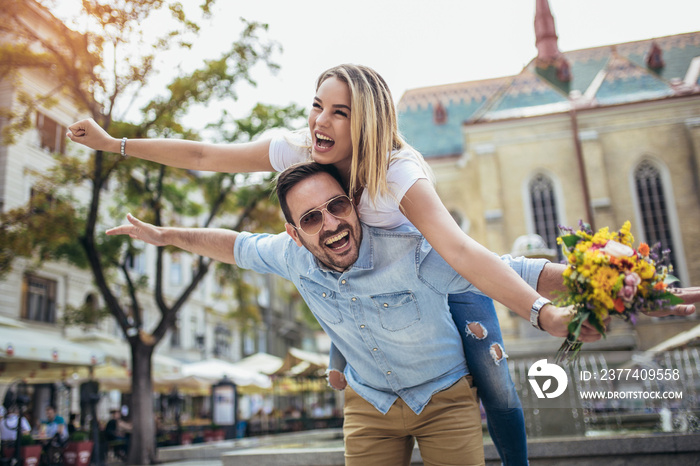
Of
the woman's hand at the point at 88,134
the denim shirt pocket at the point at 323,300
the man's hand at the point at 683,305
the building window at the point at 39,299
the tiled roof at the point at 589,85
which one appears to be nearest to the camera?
the man's hand at the point at 683,305

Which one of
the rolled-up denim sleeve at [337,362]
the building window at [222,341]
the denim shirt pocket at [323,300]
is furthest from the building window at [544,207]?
the denim shirt pocket at [323,300]

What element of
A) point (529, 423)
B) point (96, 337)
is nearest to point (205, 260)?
point (96, 337)

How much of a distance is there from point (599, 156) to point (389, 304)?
84.4ft

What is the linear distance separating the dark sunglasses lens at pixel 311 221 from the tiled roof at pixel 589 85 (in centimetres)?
2556

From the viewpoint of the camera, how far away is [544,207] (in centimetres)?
2614

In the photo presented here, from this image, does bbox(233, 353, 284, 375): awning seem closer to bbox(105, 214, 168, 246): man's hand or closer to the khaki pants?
bbox(105, 214, 168, 246): man's hand

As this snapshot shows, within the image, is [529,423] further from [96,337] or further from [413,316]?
[96,337]

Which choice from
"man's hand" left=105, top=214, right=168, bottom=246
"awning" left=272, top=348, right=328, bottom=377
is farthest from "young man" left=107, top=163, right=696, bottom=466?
"awning" left=272, top=348, right=328, bottom=377

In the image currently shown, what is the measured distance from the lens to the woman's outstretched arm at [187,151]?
2.68m

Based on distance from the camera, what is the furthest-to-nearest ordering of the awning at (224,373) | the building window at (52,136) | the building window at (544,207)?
the building window at (544,207), the building window at (52,136), the awning at (224,373)

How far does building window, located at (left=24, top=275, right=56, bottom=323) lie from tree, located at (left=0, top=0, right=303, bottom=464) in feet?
21.8

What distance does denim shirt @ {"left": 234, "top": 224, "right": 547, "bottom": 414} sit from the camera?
2211 millimetres

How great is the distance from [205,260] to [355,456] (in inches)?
556

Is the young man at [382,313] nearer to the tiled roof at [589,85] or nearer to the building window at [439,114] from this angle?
the tiled roof at [589,85]
